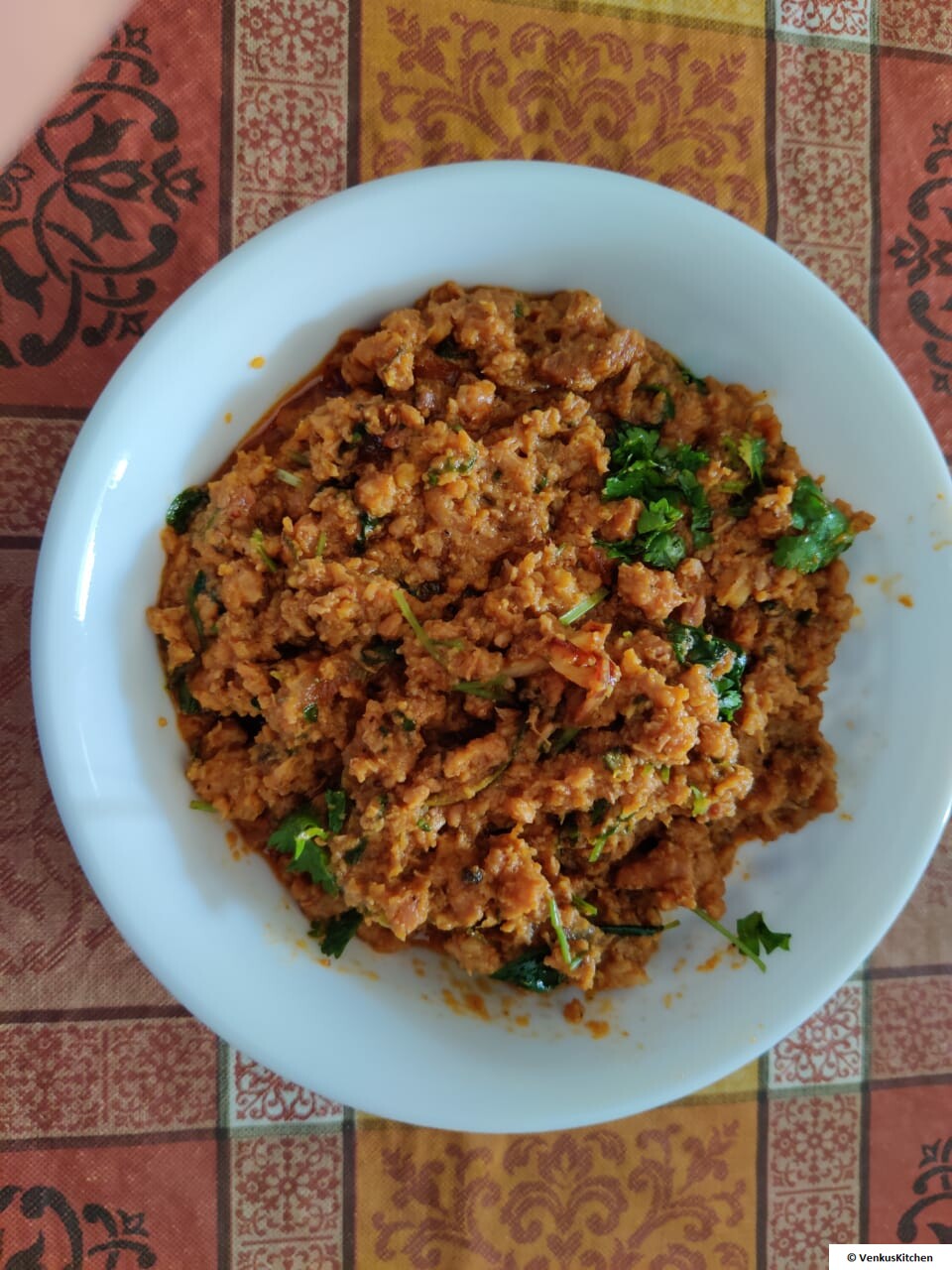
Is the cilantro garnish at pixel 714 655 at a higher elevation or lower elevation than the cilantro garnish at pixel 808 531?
lower

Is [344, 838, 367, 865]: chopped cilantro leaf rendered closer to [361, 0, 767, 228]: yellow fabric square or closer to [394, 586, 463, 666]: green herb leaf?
[394, 586, 463, 666]: green herb leaf

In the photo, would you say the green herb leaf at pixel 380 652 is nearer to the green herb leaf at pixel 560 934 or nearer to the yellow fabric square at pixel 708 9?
the green herb leaf at pixel 560 934

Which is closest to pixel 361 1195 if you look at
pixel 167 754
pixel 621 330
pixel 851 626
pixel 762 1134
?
pixel 762 1134

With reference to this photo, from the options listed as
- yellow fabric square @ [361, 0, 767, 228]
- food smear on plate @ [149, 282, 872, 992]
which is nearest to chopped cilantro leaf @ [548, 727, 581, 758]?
food smear on plate @ [149, 282, 872, 992]

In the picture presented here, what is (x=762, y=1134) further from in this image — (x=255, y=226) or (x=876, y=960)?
(x=255, y=226)

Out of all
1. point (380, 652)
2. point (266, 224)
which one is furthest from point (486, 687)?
point (266, 224)

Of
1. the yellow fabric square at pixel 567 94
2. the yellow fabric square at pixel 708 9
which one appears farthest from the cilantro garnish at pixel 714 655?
the yellow fabric square at pixel 708 9
